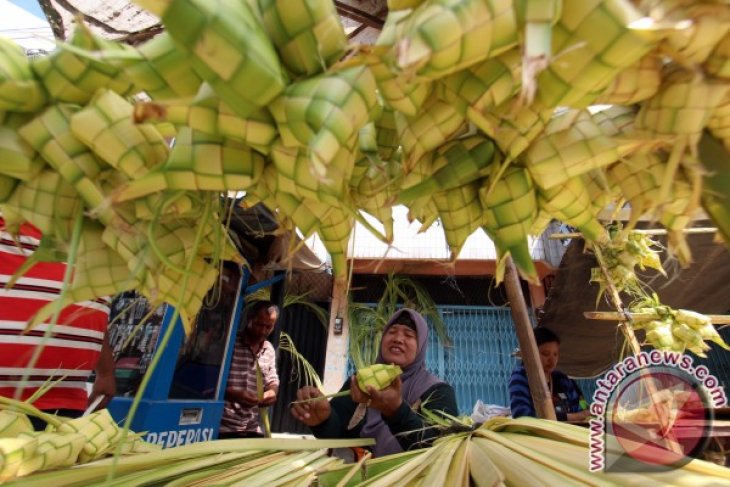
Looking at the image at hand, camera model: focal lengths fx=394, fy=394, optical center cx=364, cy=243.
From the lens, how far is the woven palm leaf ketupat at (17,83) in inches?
17.8

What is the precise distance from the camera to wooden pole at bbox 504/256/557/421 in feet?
4.63

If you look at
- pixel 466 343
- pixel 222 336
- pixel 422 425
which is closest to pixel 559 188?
pixel 422 425

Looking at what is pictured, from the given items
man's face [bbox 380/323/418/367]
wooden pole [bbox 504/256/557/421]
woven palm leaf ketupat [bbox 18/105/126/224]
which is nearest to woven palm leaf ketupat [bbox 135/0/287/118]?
woven palm leaf ketupat [bbox 18/105/126/224]

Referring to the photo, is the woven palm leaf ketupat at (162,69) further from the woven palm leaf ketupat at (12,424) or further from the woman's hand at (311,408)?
the woman's hand at (311,408)

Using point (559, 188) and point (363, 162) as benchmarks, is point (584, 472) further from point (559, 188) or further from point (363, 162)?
point (363, 162)

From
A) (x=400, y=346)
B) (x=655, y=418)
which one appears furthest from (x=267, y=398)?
(x=655, y=418)

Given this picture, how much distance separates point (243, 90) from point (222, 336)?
2.80m

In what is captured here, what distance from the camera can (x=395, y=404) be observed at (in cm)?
134

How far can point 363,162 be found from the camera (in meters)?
0.53

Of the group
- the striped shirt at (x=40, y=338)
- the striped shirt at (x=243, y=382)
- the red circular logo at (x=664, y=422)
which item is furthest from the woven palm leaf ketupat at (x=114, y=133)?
the striped shirt at (x=243, y=382)

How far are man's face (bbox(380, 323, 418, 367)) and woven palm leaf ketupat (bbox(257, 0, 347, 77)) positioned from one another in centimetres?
165

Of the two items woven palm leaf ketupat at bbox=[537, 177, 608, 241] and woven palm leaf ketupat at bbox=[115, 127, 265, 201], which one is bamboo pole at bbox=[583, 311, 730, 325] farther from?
woven palm leaf ketupat at bbox=[115, 127, 265, 201]

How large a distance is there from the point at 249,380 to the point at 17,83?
2829 millimetres

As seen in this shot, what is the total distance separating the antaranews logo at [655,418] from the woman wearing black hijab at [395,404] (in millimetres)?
481
